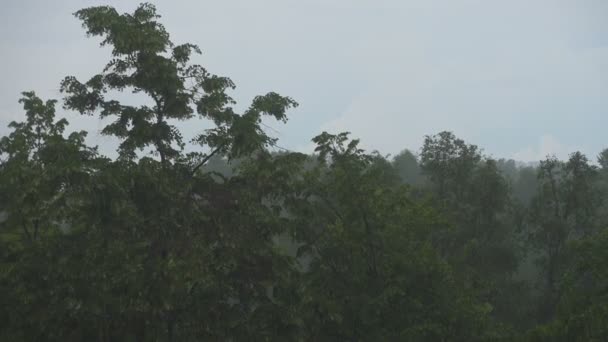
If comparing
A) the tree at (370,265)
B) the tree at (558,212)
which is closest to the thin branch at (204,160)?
the tree at (370,265)

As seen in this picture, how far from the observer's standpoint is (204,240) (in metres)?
10.4

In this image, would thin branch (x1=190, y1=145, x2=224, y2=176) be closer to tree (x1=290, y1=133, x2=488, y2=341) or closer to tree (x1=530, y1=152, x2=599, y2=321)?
tree (x1=290, y1=133, x2=488, y2=341)

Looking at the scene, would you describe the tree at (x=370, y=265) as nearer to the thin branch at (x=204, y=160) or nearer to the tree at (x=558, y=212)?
the thin branch at (x=204, y=160)

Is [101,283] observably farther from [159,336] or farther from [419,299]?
[419,299]

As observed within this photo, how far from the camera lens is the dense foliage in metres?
9.41

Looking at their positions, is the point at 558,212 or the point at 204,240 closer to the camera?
the point at 204,240

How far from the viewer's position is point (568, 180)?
1193 inches

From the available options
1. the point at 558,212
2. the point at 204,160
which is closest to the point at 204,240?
the point at 204,160

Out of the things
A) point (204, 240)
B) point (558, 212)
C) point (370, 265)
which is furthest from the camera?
point (558, 212)

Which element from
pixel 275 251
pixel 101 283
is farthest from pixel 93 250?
pixel 275 251

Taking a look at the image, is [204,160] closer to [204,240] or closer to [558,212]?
[204,240]

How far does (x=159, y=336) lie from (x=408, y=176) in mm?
75991

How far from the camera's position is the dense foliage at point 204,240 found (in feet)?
30.9

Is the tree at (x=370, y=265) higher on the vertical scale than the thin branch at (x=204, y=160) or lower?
lower
